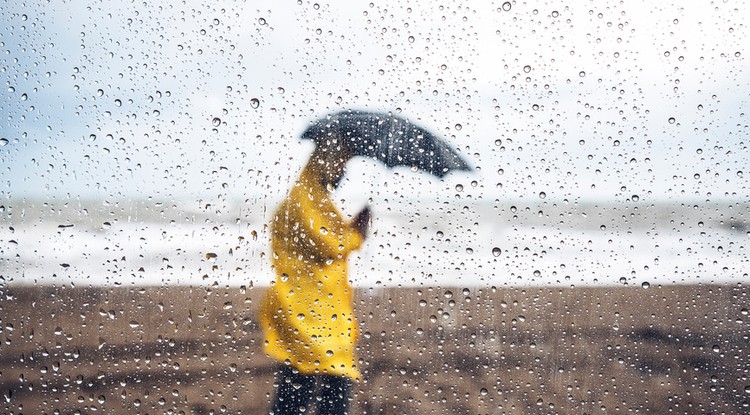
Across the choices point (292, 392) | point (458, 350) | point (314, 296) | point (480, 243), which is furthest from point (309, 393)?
point (480, 243)

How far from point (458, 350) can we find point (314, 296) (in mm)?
271

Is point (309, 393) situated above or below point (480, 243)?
below

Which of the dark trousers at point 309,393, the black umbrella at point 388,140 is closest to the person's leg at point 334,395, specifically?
the dark trousers at point 309,393

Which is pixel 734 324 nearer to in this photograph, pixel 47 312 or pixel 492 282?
pixel 492 282

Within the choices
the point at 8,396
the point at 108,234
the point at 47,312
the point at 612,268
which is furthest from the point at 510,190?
the point at 8,396

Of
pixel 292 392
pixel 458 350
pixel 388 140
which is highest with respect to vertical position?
pixel 388 140

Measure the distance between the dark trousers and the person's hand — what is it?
27 cm

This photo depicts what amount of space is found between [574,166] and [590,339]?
0.30m

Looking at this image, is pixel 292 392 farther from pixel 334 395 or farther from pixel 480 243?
pixel 480 243

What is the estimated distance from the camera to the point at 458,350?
3.00 feet

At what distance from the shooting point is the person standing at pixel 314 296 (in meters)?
0.91

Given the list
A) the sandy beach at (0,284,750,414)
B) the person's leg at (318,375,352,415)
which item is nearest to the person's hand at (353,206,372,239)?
the sandy beach at (0,284,750,414)

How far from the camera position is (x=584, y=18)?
2.91ft

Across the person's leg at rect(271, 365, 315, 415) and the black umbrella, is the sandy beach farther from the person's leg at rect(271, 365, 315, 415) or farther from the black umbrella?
the black umbrella
